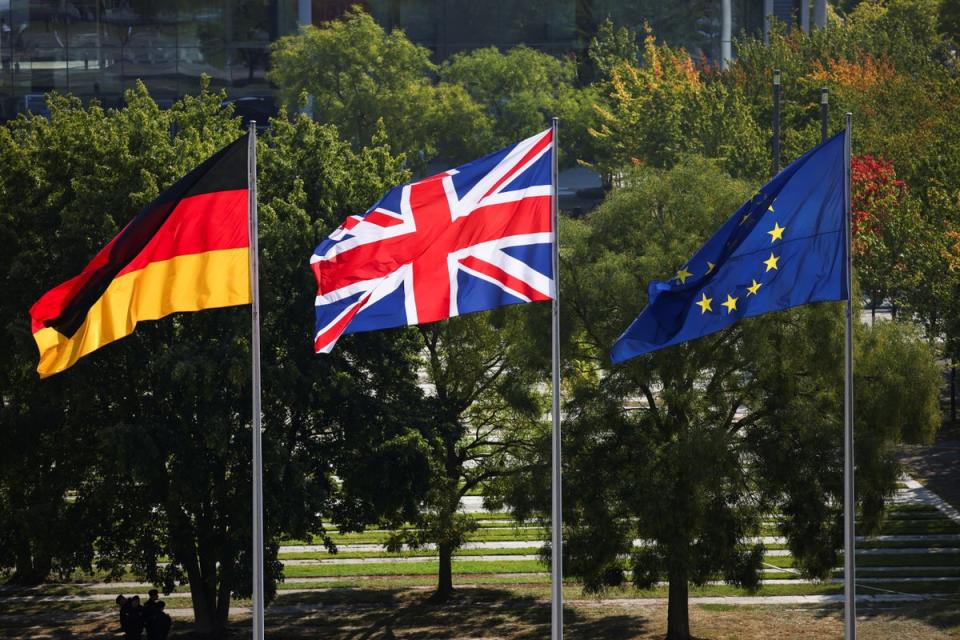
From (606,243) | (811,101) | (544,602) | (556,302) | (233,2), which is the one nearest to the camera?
(556,302)

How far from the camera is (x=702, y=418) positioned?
99.1ft

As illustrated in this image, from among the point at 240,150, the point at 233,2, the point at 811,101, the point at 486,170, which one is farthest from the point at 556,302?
the point at 233,2

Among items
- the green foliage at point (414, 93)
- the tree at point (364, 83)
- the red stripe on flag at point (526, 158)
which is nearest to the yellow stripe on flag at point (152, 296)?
the red stripe on flag at point (526, 158)

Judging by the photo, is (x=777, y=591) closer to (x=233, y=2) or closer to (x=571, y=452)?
(x=571, y=452)

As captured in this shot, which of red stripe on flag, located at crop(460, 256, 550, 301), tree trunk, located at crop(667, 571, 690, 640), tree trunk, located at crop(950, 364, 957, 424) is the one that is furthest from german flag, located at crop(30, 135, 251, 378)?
tree trunk, located at crop(950, 364, 957, 424)

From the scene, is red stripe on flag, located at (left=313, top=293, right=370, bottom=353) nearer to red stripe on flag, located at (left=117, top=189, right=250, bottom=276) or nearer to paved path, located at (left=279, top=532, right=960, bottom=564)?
red stripe on flag, located at (left=117, top=189, right=250, bottom=276)

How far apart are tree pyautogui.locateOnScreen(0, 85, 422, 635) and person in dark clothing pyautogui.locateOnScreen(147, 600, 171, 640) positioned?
1888 millimetres

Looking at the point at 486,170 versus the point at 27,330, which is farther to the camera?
the point at 27,330

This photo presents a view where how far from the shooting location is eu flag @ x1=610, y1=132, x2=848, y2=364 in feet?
63.2

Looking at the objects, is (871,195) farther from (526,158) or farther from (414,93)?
(414,93)

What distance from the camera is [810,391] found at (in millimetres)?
29484

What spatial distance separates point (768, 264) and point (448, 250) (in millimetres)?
4119

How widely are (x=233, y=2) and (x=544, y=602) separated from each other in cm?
6022

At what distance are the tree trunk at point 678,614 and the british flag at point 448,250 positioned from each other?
13118 mm
